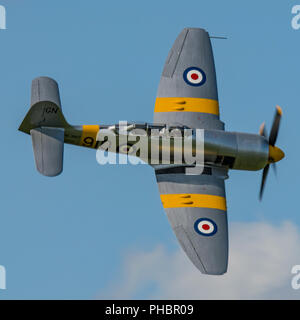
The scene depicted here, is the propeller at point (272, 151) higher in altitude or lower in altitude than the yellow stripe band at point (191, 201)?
higher

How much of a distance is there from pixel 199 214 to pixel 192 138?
6.54 feet

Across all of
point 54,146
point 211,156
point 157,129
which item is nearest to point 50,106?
point 54,146

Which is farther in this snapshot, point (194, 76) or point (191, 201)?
point (194, 76)

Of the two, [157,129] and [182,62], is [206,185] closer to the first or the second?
[157,129]

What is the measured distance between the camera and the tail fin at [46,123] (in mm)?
21719

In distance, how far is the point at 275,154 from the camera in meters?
23.7

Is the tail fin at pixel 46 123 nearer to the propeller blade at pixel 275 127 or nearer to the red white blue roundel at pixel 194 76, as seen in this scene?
the red white blue roundel at pixel 194 76

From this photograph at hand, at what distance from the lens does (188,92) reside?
2439 centimetres

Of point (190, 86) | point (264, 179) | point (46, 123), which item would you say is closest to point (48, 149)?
point (46, 123)

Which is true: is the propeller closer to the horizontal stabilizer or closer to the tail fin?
the tail fin

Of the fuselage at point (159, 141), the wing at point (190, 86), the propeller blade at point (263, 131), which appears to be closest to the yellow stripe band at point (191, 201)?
the fuselage at point (159, 141)

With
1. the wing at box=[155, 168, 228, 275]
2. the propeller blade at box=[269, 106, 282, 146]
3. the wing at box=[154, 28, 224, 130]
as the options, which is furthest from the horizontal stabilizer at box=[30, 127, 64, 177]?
the propeller blade at box=[269, 106, 282, 146]

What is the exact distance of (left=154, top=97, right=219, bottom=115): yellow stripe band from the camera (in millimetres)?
24078

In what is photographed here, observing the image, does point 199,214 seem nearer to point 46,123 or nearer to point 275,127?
point 275,127
